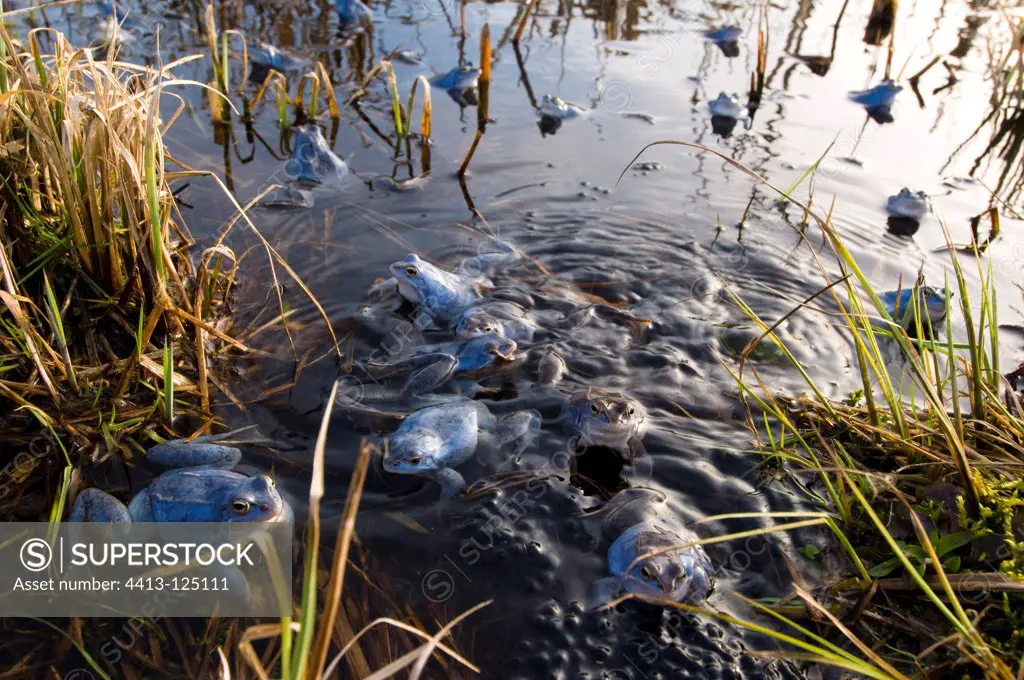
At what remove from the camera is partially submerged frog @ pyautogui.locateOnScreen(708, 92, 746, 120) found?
615 centimetres

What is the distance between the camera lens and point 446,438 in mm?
2941

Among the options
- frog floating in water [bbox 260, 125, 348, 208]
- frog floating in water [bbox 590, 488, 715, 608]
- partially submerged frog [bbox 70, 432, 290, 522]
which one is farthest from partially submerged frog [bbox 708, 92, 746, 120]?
partially submerged frog [bbox 70, 432, 290, 522]

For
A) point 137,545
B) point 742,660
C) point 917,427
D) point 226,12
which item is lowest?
point 742,660

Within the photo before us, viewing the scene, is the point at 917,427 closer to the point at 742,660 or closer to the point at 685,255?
the point at 742,660

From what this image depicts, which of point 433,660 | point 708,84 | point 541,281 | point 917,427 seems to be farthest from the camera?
point 708,84

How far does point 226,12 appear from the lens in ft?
25.4

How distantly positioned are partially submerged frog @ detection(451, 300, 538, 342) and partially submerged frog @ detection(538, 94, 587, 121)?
111 inches

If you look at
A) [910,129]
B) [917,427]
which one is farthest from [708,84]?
[917,427]

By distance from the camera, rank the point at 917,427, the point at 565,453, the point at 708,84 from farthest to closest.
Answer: the point at 708,84 < the point at 565,453 < the point at 917,427

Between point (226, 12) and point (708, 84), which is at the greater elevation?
point (226, 12)

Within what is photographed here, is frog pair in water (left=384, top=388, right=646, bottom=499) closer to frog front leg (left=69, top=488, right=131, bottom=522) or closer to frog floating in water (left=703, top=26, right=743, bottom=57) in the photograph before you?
frog front leg (left=69, top=488, right=131, bottom=522)

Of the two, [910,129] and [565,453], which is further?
[910,129]

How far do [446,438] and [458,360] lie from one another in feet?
2.08

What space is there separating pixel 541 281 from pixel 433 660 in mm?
2498
